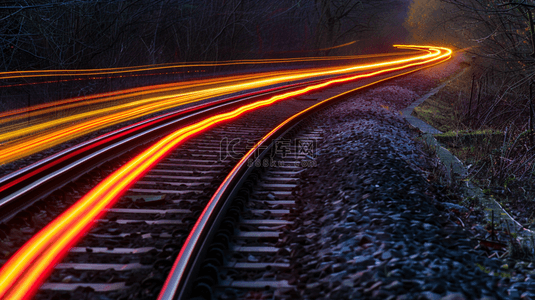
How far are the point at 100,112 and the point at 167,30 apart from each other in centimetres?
1175

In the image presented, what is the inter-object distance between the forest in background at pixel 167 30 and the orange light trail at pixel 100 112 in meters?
2.10

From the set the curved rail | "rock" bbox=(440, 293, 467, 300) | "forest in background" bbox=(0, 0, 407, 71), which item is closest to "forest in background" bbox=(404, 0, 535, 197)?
"rock" bbox=(440, 293, 467, 300)

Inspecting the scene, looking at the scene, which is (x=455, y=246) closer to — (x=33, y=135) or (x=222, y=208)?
(x=222, y=208)

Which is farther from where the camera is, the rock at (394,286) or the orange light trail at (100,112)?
the orange light trail at (100,112)

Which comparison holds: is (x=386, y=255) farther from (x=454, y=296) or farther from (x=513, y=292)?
(x=513, y=292)

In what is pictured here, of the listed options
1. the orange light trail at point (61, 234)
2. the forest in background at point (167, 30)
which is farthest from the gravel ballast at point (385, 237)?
the forest in background at point (167, 30)

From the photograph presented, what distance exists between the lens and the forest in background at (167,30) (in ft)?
46.7

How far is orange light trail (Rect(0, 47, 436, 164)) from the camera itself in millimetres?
9594

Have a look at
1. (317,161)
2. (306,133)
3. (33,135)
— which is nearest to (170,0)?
(33,135)

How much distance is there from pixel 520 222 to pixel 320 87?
14.7 meters

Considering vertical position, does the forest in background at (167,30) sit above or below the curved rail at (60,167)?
above

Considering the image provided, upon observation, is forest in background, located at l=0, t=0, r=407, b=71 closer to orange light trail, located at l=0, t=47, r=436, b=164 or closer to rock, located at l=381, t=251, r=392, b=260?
orange light trail, located at l=0, t=47, r=436, b=164

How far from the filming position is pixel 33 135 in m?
10.4

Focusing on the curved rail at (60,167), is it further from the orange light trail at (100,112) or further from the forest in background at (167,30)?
the forest in background at (167,30)
